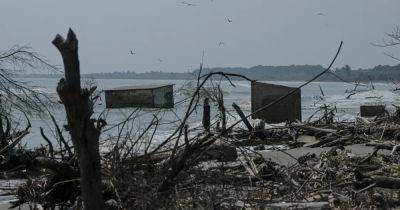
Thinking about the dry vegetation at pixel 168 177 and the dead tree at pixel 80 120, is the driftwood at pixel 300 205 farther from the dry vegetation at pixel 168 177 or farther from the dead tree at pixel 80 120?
the dead tree at pixel 80 120

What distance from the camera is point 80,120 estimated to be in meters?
4.55

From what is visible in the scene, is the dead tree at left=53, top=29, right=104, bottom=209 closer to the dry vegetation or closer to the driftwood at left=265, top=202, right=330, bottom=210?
the dry vegetation

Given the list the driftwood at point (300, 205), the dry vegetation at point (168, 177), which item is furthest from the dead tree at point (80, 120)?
the driftwood at point (300, 205)

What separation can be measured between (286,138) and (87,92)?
57.7 feet

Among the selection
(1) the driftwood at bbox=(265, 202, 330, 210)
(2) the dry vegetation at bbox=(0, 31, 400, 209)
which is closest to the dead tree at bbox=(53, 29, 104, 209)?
(2) the dry vegetation at bbox=(0, 31, 400, 209)

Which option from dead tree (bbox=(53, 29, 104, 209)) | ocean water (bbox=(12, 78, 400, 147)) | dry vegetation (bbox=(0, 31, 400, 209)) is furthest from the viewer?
ocean water (bbox=(12, 78, 400, 147))

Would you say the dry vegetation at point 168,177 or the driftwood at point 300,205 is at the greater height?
the dry vegetation at point 168,177

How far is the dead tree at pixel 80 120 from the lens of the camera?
14.3 ft

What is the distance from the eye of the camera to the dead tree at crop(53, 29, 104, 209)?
436 cm

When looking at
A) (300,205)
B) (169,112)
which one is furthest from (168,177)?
(169,112)

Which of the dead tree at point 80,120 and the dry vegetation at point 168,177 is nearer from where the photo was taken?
the dead tree at point 80,120

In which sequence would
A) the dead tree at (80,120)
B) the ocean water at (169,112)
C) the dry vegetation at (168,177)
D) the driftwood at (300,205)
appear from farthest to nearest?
the ocean water at (169,112)
the driftwood at (300,205)
the dry vegetation at (168,177)
the dead tree at (80,120)

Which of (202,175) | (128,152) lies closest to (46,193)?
(128,152)

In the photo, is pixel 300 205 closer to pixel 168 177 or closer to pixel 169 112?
pixel 168 177
